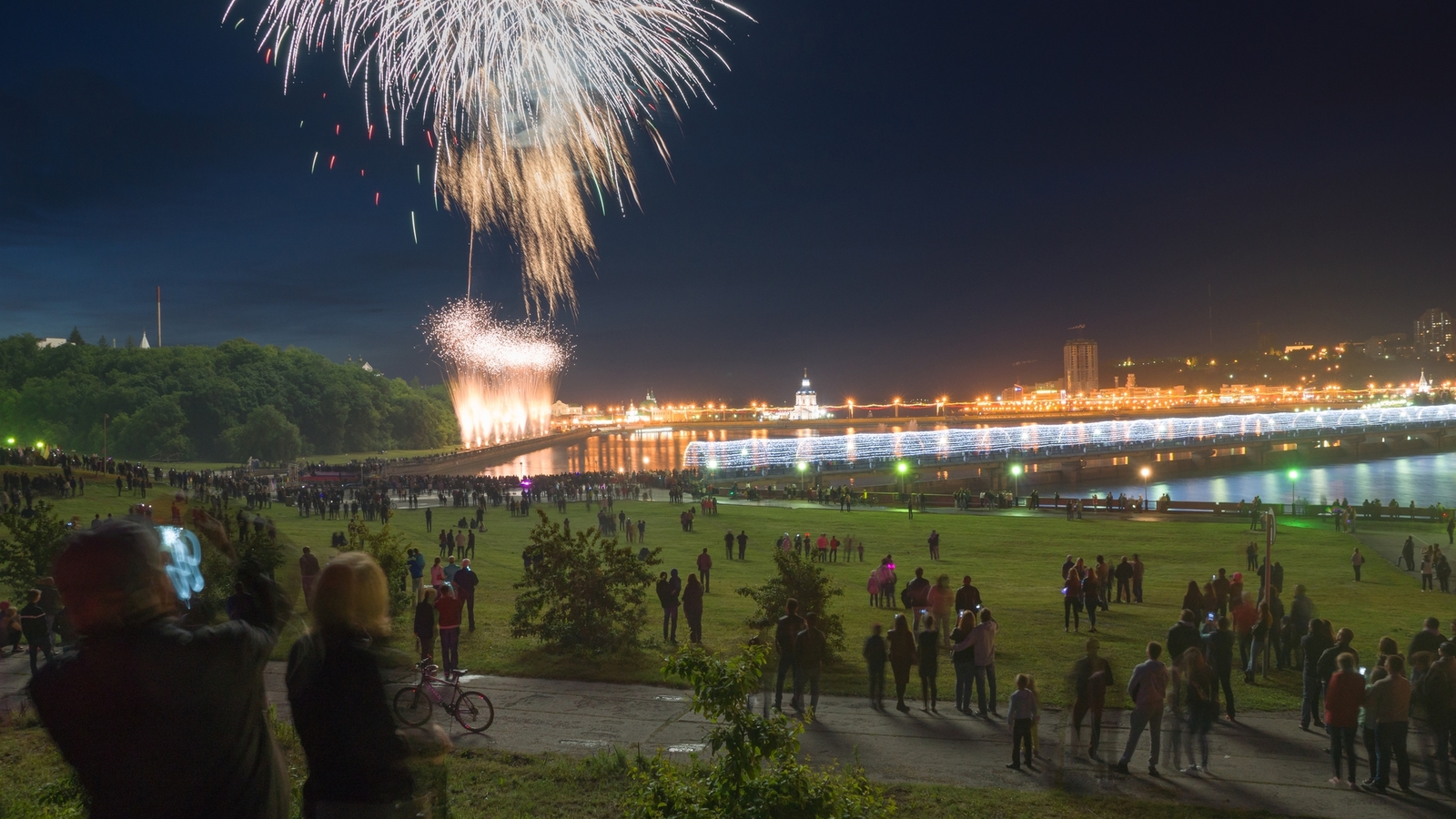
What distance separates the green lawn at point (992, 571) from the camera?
40.5 feet

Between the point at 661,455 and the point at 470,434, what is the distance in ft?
108

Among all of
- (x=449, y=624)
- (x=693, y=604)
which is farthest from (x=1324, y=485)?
(x=449, y=624)

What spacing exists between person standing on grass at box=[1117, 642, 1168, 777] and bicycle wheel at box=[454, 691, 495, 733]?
624cm

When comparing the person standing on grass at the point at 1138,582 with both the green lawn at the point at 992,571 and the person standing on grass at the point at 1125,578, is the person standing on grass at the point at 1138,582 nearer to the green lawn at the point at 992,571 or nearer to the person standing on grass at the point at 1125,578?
the person standing on grass at the point at 1125,578

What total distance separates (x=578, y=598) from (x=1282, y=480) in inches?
3351

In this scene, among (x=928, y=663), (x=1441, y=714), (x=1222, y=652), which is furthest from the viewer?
(x=928, y=663)

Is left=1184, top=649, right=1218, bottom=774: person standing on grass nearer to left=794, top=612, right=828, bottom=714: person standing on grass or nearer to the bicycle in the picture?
left=794, top=612, right=828, bottom=714: person standing on grass

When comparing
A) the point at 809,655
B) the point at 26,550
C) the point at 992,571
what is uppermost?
the point at 26,550

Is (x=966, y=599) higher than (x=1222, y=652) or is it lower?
higher

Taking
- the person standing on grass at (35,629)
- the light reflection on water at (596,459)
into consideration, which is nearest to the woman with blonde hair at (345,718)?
the person standing on grass at (35,629)

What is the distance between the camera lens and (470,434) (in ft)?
450

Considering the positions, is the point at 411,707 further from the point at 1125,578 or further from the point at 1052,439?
the point at 1052,439

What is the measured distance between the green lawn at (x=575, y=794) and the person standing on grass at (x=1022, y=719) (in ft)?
2.17

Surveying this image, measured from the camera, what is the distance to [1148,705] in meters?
8.16
